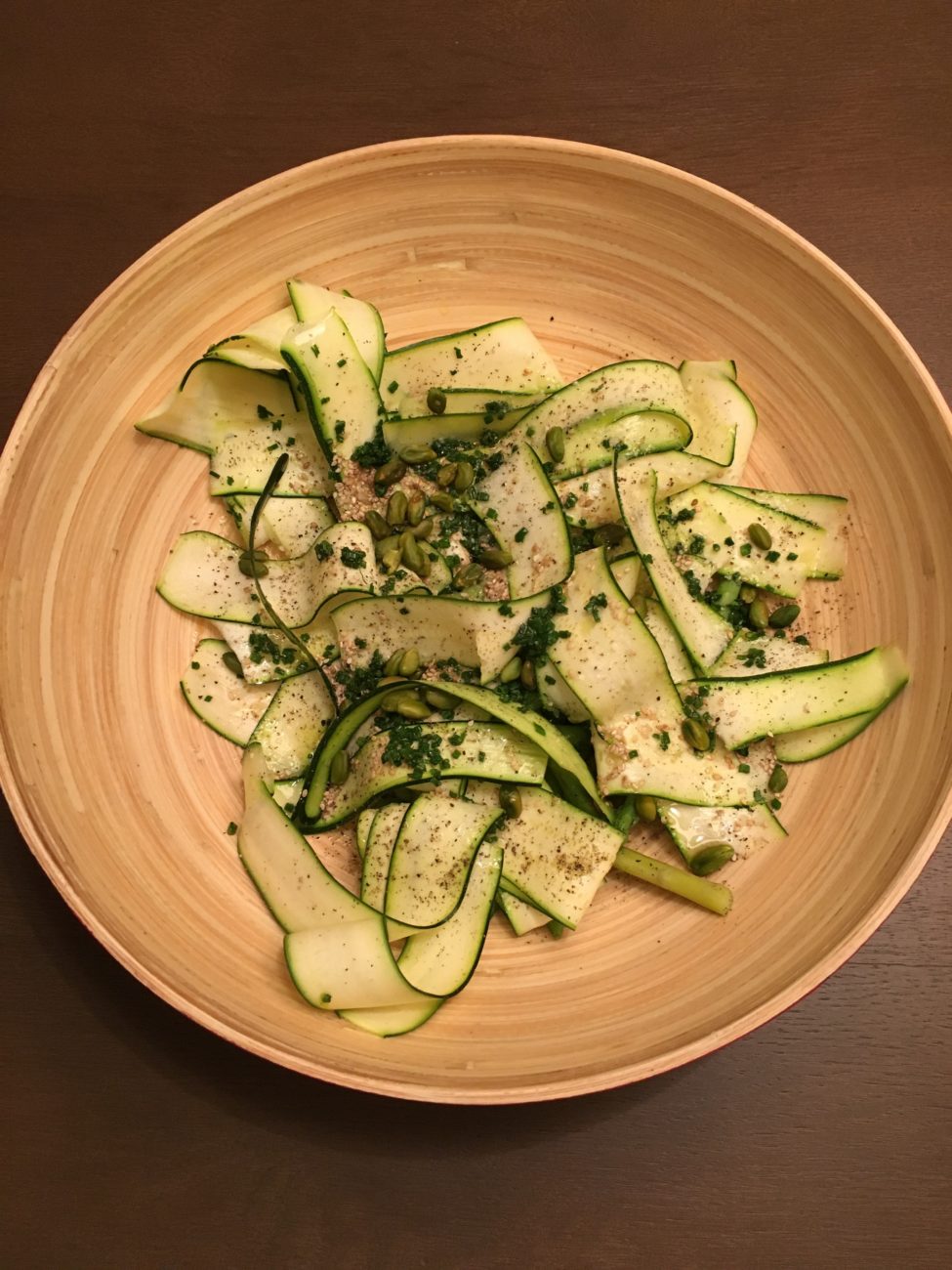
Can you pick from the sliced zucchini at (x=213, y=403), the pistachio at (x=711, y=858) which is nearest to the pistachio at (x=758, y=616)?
the pistachio at (x=711, y=858)

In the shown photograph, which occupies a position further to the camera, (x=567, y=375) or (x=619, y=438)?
(x=567, y=375)

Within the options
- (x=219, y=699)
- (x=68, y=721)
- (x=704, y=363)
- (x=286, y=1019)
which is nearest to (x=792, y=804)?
(x=704, y=363)

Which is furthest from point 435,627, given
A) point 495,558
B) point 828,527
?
Answer: point 828,527

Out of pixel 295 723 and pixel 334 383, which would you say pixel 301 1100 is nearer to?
pixel 295 723

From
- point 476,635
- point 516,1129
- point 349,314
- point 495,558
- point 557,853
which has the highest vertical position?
point 349,314

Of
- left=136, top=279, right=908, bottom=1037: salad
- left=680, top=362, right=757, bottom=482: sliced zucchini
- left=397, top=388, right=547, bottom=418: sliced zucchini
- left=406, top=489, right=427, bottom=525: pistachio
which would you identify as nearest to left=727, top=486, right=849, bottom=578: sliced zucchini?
left=136, top=279, right=908, bottom=1037: salad

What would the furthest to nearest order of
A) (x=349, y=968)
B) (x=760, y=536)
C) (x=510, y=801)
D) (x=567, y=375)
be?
(x=567, y=375) → (x=760, y=536) → (x=510, y=801) → (x=349, y=968)

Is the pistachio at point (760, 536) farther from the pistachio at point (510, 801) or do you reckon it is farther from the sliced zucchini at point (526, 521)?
the pistachio at point (510, 801)
